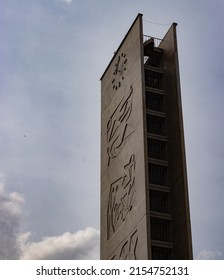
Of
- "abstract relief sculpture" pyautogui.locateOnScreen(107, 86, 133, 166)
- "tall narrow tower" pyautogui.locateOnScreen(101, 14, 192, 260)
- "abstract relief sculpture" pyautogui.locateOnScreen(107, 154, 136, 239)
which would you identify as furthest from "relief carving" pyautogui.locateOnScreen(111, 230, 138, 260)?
"abstract relief sculpture" pyautogui.locateOnScreen(107, 86, 133, 166)

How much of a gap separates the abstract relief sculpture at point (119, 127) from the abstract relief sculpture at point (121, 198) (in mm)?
3212

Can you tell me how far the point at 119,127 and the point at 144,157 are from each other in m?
9.32

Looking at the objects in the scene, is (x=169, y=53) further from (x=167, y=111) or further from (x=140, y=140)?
(x=140, y=140)

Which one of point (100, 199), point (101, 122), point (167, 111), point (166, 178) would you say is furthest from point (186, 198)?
point (101, 122)

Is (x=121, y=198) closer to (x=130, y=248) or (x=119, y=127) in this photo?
(x=130, y=248)

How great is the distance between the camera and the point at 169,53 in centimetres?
6400

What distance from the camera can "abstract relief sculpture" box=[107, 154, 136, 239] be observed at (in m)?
59.1

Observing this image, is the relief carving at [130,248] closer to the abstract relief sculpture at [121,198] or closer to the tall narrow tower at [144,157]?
the tall narrow tower at [144,157]

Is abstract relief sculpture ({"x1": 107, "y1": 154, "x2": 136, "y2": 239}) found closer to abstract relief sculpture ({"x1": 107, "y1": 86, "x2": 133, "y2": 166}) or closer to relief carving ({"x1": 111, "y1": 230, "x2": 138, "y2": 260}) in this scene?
relief carving ({"x1": 111, "y1": 230, "x2": 138, "y2": 260})

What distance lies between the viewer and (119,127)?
65.6m

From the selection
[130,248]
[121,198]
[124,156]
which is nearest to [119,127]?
[124,156]

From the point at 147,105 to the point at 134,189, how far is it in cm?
932

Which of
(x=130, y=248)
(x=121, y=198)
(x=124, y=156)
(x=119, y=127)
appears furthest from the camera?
(x=119, y=127)

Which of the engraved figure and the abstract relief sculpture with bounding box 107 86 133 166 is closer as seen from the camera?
→ the engraved figure
